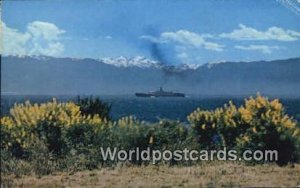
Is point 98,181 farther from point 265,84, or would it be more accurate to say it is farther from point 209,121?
point 265,84

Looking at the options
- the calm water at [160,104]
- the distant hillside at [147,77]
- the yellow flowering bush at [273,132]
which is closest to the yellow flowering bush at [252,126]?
the yellow flowering bush at [273,132]

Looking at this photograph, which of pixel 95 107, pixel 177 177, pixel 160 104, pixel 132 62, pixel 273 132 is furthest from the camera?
pixel 95 107

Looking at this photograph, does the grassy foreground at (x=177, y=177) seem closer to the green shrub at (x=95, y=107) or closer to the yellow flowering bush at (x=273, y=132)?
the yellow flowering bush at (x=273, y=132)

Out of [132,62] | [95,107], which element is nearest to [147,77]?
[132,62]

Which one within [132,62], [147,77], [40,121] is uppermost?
[132,62]

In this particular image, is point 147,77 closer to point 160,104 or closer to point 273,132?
→ point 160,104

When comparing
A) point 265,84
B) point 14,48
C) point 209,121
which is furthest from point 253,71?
point 14,48
